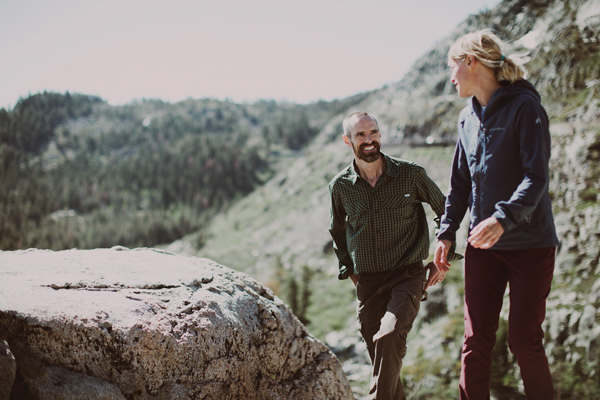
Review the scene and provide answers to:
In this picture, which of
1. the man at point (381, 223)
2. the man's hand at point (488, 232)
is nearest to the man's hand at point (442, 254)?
the man at point (381, 223)

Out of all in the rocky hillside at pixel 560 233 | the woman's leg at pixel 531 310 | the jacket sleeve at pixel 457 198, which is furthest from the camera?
the rocky hillside at pixel 560 233

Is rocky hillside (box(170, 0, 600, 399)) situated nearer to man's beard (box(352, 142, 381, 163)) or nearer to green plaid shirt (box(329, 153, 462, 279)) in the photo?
green plaid shirt (box(329, 153, 462, 279))

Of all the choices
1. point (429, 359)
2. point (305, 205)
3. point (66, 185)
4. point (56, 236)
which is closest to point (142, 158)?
point (66, 185)

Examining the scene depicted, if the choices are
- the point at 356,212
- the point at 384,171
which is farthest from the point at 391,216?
the point at 384,171

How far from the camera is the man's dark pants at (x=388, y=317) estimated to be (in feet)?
12.7

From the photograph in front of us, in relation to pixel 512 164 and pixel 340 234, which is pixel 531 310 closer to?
pixel 512 164

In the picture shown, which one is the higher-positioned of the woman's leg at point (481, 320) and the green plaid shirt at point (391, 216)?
the green plaid shirt at point (391, 216)

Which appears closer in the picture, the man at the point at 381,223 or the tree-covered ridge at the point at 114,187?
the man at the point at 381,223

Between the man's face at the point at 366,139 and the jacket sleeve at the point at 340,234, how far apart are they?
54 centimetres

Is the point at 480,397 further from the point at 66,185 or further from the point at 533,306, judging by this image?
the point at 66,185

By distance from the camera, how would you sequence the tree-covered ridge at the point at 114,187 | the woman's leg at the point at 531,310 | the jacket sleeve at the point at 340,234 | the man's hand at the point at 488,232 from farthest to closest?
1. the tree-covered ridge at the point at 114,187
2. the jacket sleeve at the point at 340,234
3. the woman's leg at the point at 531,310
4. the man's hand at the point at 488,232

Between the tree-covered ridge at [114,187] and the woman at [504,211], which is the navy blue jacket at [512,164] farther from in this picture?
the tree-covered ridge at [114,187]

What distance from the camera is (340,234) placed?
4840 mm

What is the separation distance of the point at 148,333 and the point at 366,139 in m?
2.45
